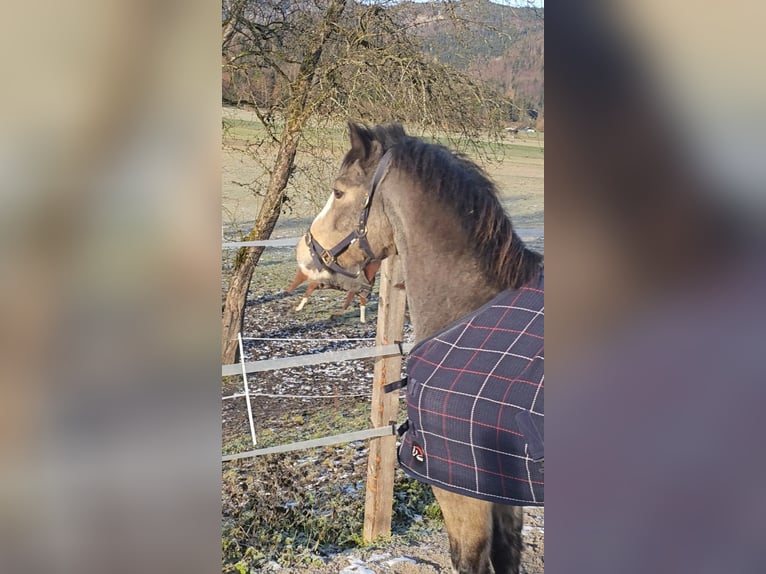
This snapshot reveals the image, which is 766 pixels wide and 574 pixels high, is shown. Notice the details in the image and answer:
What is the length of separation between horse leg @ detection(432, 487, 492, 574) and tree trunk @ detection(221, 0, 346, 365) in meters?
1.20

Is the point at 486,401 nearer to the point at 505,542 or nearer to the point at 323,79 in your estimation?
the point at 505,542

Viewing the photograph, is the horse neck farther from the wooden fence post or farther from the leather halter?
the wooden fence post

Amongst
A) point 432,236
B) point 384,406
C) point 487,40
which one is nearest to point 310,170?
point 487,40

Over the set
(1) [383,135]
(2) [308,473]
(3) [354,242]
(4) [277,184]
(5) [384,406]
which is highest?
(1) [383,135]

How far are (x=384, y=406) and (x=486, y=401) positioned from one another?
0.87m

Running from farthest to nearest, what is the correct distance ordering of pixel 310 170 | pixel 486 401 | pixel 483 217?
pixel 310 170 < pixel 483 217 < pixel 486 401

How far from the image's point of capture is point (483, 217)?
1.73 metres

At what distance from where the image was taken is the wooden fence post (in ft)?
7.66

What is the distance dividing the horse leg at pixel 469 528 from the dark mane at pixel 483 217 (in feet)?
A: 1.71

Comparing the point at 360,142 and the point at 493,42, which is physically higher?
the point at 493,42

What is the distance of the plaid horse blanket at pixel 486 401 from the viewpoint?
61.1 inches

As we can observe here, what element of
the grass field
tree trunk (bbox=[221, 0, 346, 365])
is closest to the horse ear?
A: the grass field
